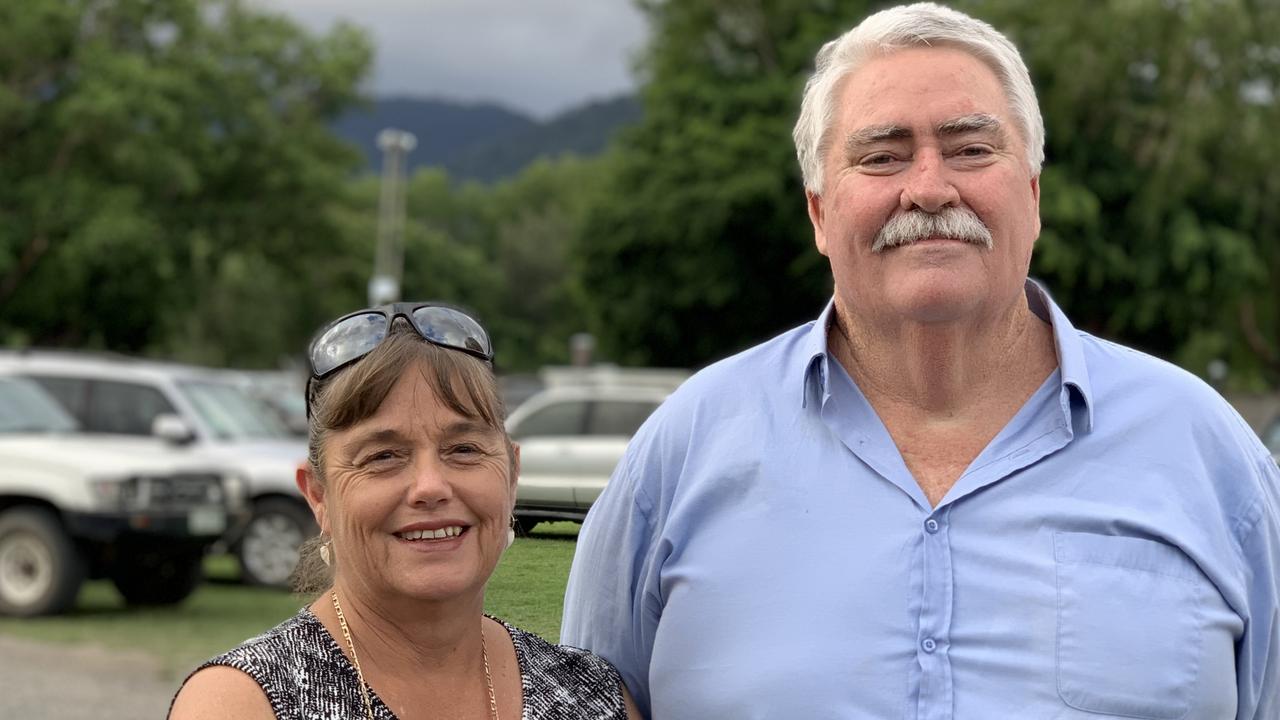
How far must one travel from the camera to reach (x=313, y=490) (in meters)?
2.76

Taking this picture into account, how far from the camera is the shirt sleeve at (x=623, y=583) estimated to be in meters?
3.03

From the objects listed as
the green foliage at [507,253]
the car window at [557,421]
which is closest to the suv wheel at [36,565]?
the car window at [557,421]

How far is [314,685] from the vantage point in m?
2.52

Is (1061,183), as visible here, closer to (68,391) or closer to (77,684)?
(68,391)

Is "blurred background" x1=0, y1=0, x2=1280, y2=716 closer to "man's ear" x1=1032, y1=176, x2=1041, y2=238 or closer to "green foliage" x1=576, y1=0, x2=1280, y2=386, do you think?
"green foliage" x1=576, y1=0, x2=1280, y2=386

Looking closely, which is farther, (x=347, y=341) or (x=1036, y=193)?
(x=1036, y=193)

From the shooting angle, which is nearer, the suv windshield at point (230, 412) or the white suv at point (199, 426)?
the white suv at point (199, 426)

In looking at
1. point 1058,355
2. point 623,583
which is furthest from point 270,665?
point 1058,355

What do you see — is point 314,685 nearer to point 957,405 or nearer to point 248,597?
point 957,405

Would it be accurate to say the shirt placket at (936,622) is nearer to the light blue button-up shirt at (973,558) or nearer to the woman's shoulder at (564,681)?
the light blue button-up shirt at (973,558)

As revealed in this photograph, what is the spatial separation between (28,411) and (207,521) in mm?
1666

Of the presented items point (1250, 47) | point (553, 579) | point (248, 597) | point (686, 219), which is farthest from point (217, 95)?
point (553, 579)

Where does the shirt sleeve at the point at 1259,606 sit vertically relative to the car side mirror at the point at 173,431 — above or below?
above

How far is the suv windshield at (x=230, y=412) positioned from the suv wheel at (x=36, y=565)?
2.55 meters
